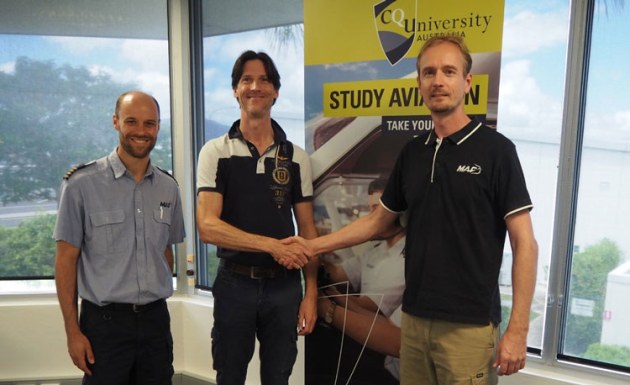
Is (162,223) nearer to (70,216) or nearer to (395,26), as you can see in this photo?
(70,216)

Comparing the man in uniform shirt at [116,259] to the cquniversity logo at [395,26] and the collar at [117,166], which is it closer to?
the collar at [117,166]

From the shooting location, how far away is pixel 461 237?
154 cm

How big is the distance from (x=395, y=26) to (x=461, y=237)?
1.00 m

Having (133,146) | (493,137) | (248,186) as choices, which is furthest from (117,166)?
(493,137)

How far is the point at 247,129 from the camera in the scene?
2.06 meters

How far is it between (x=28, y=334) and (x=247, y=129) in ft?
7.26

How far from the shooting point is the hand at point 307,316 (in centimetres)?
209

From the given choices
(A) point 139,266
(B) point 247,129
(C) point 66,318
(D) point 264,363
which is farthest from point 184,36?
(D) point 264,363

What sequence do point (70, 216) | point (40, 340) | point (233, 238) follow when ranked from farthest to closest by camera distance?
point (40, 340) < point (233, 238) < point (70, 216)

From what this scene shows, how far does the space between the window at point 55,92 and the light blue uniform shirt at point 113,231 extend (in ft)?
4.27

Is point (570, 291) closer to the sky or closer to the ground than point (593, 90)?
closer to the ground

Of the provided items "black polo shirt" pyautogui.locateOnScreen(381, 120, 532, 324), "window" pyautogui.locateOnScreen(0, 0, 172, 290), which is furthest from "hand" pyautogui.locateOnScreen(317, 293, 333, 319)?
"window" pyautogui.locateOnScreen(0, 0, 172, 290)

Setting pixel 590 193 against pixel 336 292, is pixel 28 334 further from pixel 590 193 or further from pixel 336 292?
pixel 590 193

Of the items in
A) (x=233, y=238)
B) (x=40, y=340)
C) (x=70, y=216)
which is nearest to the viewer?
(x=70, y=216)
